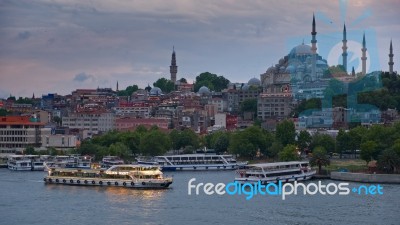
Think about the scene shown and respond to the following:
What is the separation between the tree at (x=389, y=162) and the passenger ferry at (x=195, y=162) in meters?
7.23

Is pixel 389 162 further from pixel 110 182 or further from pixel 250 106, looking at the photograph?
pixel 250 106

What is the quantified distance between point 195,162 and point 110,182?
8363 millimetres

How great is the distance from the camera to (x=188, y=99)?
65.7 m

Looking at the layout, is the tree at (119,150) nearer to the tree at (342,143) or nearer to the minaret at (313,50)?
the tree at (342,143)

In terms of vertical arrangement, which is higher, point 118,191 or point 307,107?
point 307,107

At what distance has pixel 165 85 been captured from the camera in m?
81.2

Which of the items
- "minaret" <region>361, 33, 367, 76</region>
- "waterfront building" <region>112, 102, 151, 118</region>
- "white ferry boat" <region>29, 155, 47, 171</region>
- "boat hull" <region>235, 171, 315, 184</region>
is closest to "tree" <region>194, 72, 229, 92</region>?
"waterfront building" <region>112, 102, 151, 118</region>

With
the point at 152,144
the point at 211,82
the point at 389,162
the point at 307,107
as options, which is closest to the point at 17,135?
the point at 152,144

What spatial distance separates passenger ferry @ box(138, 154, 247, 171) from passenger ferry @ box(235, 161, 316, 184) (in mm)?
6066

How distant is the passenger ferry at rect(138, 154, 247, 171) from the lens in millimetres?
35344

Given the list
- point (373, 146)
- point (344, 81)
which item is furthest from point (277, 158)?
point (344, 81)

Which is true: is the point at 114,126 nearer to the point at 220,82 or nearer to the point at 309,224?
the point at 220,82

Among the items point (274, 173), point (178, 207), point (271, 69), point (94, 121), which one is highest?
point (271, 69)

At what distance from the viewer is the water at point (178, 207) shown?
2019 centimetres
